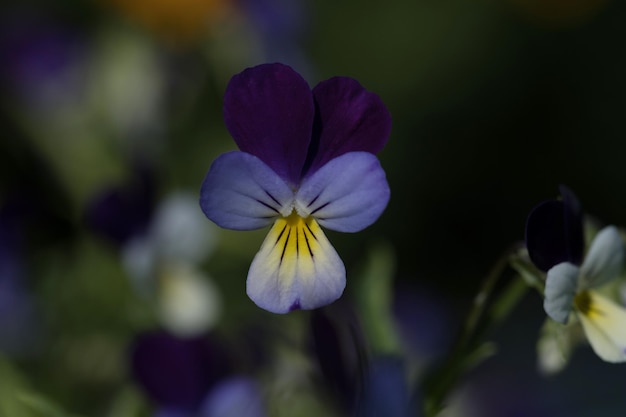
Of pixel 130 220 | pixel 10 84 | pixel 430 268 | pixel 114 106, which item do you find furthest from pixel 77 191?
pixel 430 268

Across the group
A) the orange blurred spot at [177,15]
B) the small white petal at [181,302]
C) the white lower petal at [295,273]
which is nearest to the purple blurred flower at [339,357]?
the white lower petal at [295,273]

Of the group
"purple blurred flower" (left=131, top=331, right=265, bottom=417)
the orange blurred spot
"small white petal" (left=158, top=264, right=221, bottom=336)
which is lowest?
"purple blurred flower" (left=131, top=331, right=265, bottom=417)

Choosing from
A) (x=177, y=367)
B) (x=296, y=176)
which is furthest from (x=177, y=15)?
(x=296, y=176)

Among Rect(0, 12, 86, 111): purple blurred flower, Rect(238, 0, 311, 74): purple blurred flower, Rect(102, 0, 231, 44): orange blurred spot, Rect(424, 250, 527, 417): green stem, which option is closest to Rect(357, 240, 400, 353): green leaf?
Rect(424, 250, 527, 417): green stem

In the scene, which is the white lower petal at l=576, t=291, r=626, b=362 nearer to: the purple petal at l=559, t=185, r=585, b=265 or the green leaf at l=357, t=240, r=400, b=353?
the purple petal at l=559, t=185, r=585, b=265

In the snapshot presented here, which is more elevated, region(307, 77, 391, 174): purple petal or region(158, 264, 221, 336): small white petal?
region(158, 264, 221, 336): small white petal

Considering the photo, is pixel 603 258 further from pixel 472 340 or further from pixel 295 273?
pixel 295 273
